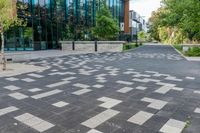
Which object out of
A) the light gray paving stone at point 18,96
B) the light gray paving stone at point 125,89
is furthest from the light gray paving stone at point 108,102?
the light gray paving stone at point 18,96

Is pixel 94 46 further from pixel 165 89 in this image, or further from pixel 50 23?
pixel 165 89

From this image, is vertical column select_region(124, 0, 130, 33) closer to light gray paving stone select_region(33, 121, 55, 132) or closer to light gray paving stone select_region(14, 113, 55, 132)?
light gray paving stone select_region(14, 113, 55, 132)

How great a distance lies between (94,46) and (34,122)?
75.2ft

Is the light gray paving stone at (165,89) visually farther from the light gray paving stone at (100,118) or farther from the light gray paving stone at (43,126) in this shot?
the light gray paving stone at (43,126)

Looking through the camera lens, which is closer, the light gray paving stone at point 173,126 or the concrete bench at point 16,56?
the light gray paving stone at point 173,126

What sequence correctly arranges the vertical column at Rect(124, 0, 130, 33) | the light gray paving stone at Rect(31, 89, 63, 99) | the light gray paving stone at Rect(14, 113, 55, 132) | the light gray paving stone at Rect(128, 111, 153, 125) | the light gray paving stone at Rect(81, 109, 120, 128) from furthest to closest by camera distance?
1. the vertical column at Rect(124, 0, 130, 33)
2. the light gray paving stone at Rect(31, 89, 63, 99)
3. the light gray paving stone at Rect(128, 111, 153, 125)
4. the light gray paving stone at Rect(81, 109, 120, 128)
5. the light gray paving stone at Rect(14, 113, 55, 132)

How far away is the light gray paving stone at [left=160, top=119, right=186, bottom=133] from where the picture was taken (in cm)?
450

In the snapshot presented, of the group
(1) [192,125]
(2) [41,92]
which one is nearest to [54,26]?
(2) [41,92]

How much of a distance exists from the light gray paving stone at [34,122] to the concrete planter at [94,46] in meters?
21.8

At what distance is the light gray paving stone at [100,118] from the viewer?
4777 millimetres

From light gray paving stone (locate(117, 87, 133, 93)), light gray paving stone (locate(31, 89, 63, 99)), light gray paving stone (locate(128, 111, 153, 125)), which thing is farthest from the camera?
light gray paving stone (locate(117, 87, 133, 93))

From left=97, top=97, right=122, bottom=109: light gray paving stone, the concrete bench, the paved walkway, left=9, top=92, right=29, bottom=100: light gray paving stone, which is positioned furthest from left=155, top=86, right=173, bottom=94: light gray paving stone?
the concrete bench

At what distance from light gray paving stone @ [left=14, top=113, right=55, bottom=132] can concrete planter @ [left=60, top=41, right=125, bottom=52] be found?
21.8 meters

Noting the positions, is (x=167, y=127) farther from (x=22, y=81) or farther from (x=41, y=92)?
(x=22, y=81)
